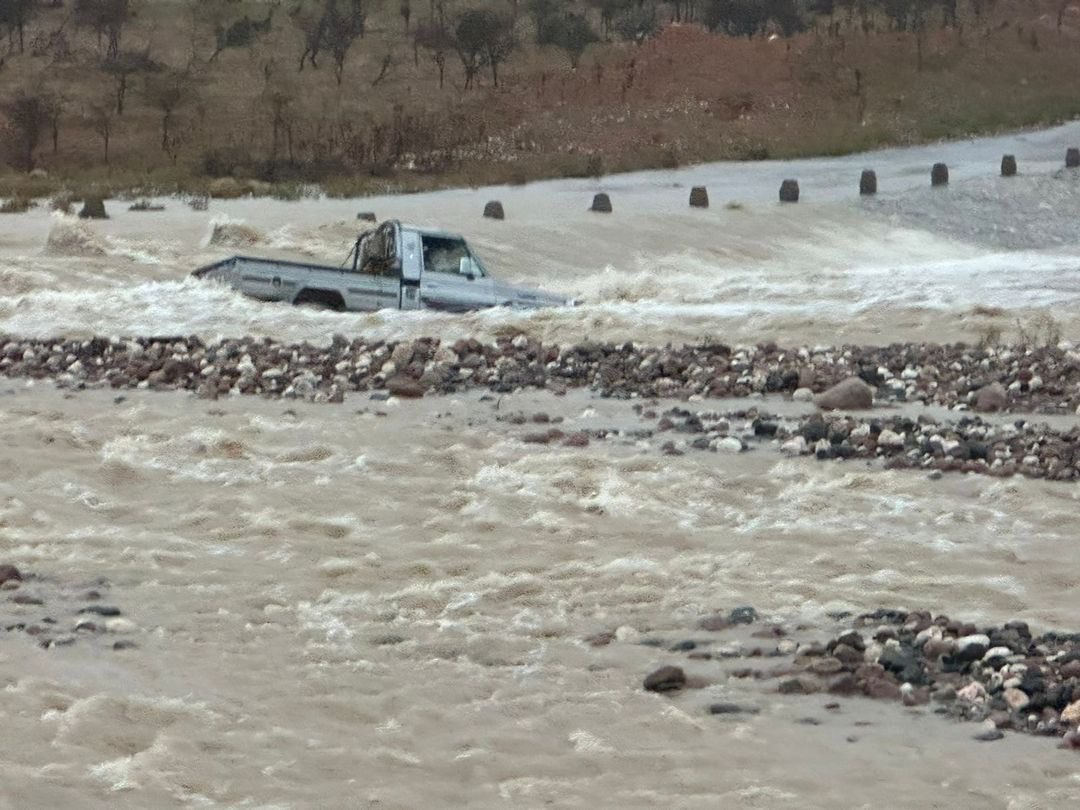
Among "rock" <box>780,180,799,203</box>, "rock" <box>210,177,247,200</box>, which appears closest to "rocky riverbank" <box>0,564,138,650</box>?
"rock" <box>210,177,247,200</box>

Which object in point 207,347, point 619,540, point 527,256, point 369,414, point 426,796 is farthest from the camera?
point 527,256

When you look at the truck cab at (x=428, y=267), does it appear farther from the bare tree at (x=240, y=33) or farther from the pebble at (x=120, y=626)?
the bare tree at (x=240, y=33)

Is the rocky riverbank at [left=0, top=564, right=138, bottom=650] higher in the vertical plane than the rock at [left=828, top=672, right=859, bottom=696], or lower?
lower

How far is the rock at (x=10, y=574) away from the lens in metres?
8.76

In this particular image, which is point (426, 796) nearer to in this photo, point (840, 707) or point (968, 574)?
point (840, 707)

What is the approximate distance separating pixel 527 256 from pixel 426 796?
21657 mm

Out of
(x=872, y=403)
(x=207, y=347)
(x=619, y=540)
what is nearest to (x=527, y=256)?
(x=207, y=347)

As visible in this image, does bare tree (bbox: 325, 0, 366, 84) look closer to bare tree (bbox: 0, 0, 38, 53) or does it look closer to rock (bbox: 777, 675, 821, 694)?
bare tree (bbox: 0, 0, 38, 53)

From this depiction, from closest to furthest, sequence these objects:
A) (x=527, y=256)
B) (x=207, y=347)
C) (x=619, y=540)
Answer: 1. (x=619, y=540)
2. (x=207, y=347)
3. (x=527, y=256)

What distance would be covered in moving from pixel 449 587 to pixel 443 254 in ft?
32.1

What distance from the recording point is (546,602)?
8.66m

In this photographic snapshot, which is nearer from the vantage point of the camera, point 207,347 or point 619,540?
point 619,540

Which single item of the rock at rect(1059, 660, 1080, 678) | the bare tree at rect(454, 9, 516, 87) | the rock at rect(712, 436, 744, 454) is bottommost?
the rock at rect(1059, 660, 1080, 678)

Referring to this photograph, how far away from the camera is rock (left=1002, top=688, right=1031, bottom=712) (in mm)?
6779
